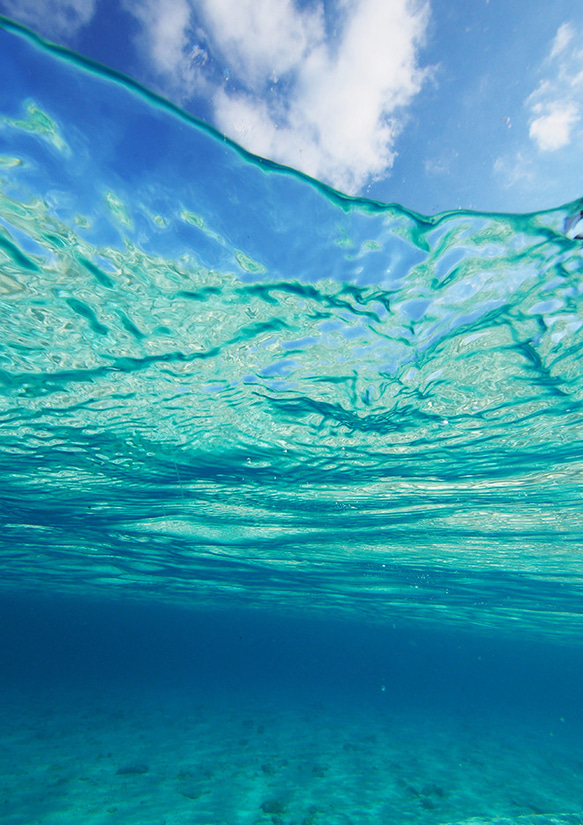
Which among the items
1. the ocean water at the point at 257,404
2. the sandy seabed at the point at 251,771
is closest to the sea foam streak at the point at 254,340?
the ocean water at the point at 257,404

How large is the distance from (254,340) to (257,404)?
237 cm

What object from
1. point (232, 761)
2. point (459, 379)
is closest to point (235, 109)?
point (459, 379)

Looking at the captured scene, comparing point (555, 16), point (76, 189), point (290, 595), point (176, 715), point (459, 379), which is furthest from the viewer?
point (290, 595)

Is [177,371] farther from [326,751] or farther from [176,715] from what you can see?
[176,715]

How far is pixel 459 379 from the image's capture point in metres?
8.66

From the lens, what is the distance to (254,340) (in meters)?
7.92

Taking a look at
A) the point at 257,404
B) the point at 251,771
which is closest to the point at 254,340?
the point at 257,404

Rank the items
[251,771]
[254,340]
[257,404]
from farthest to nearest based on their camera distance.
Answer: [251,771] < [257,404] < [254,340]

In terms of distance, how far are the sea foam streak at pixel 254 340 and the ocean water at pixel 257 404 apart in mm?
42

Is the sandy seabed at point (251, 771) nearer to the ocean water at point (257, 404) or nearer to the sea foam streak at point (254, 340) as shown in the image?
the ocean water at point (257, 404)

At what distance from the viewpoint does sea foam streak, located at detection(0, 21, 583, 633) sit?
17.0ft

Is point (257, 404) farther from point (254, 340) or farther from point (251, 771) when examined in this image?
point (251, 771)

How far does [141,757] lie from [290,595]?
1871cm

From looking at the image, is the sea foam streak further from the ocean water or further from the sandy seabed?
the sandy seabed
